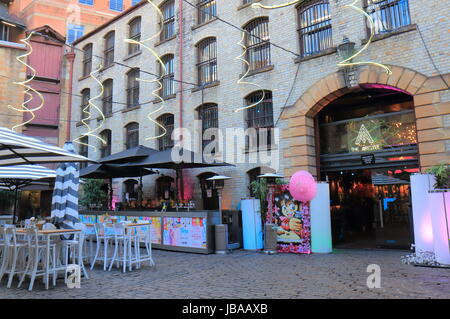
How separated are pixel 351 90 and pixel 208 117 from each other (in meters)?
6.09

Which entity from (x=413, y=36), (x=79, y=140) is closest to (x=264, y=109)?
(x=413, y=36)

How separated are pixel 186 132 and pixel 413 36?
9.17m

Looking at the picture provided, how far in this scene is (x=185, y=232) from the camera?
11094mm

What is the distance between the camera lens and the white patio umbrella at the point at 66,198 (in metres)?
8.48

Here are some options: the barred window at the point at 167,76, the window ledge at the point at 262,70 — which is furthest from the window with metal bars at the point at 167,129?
the window ledge at the point at 262,70

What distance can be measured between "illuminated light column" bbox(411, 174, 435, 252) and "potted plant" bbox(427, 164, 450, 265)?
0.38 metres

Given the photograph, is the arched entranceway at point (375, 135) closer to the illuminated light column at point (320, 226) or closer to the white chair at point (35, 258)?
the illuminated light column at point (320, 226)

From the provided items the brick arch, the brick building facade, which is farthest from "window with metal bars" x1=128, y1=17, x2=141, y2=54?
the brick arch

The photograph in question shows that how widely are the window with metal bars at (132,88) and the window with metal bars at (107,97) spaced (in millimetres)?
1587

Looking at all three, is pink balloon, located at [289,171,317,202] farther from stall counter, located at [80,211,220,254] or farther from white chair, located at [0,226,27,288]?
white chair, located at [0,226,27,288]

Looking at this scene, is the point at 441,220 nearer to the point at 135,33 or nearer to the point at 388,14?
the point at 388,14

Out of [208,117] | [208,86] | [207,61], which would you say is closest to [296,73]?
[208,86]

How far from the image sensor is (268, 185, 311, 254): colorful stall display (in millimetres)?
10250

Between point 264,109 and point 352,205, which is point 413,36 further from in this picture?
point 352,205
